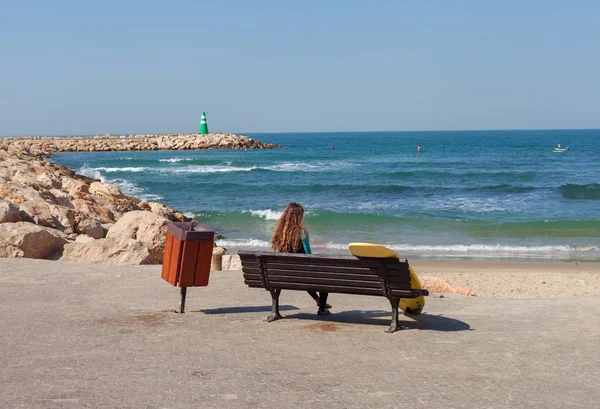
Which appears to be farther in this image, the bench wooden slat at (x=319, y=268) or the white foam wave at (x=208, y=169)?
the white foam wave at (x=208, y=169)

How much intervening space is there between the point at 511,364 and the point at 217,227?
18825 mm

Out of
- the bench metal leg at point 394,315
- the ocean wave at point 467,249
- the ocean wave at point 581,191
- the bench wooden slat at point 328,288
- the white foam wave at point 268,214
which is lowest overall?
the white foam wave at point 268,214

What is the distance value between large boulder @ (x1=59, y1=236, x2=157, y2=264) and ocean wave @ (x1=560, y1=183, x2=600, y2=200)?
2608 centimetres

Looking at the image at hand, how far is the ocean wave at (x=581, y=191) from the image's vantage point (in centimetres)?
3325

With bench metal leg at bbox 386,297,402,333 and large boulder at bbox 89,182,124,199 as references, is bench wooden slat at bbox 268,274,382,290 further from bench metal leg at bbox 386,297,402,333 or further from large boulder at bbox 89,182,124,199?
large boulder at bbox 89,182,124,199

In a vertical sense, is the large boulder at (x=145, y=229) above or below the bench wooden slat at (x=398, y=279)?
below

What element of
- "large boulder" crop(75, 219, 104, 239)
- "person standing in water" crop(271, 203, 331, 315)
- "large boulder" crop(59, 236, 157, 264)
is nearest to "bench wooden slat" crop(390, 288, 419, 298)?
"person standing in water" crop(271, 203, 331, 315)

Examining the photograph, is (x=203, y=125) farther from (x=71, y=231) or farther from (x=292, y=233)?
(x=292, y=233)

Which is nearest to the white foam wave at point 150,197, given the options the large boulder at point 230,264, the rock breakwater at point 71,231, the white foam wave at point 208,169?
the white foam wave at point 208,169

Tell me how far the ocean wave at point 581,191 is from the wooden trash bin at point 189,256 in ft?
92.3

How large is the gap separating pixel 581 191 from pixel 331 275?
3060 centimetres

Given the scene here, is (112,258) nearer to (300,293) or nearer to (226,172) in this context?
(300,293)

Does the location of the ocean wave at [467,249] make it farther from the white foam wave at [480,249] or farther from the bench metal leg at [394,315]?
the bench metal leg at [394,315]

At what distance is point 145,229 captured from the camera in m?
13.0
